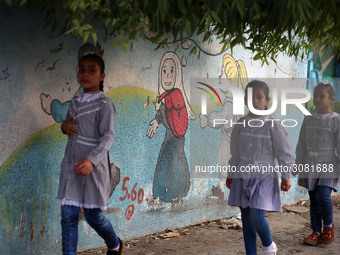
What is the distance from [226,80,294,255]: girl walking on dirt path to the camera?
4527 millimetres

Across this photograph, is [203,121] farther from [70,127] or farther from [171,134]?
[70,127]

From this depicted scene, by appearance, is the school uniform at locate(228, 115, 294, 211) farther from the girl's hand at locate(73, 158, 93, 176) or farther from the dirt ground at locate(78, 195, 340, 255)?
the girl's hand at locate(73, 158, 93, 176)

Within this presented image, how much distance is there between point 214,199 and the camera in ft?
22.5

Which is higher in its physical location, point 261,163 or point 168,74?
point 168,74

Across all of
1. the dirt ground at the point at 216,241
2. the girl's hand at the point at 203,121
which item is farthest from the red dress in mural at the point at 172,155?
the dirt ground at the point at 216,241

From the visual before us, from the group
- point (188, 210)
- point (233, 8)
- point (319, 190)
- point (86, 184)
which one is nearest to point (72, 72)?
point (86, 184)

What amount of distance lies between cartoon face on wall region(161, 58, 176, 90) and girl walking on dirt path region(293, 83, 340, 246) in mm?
1658

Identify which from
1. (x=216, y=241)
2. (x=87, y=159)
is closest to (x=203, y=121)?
(x=216, y=241)

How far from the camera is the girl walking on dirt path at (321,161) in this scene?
5.68 m

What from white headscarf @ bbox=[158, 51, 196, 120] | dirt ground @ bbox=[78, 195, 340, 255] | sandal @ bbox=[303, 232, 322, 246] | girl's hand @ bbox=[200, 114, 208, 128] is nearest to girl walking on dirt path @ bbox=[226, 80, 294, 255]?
dirt ground @ bbox=[78, 195, 340, 255]

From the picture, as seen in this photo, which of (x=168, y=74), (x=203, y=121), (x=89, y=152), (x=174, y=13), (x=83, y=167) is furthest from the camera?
(x=203, y=121)

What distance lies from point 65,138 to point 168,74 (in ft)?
5.43

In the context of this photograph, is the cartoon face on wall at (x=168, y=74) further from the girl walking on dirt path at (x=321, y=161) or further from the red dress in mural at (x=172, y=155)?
the girl walking on dirt path at (x=321, y=161)

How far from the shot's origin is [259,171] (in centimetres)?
455
